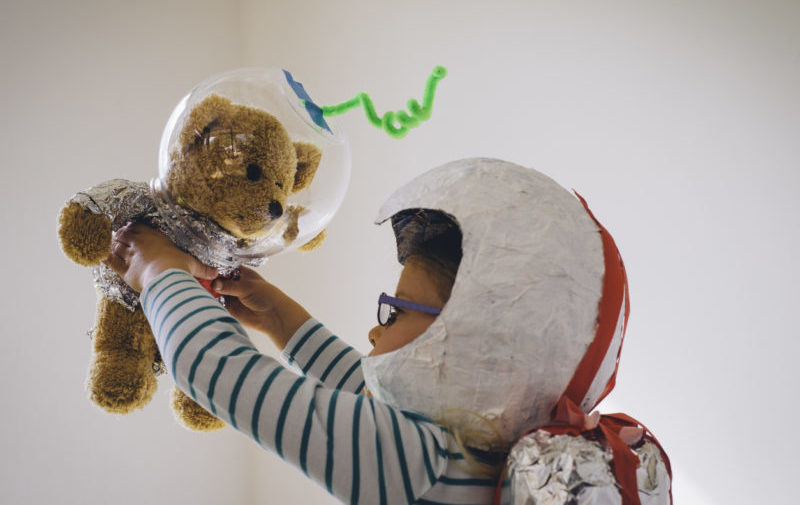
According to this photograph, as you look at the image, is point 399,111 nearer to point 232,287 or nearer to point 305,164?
point 305,164

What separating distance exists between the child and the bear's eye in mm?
125

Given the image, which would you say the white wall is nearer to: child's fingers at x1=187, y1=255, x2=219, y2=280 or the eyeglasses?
child's fingers at x1=187, y1=255, x2=219, y2=280

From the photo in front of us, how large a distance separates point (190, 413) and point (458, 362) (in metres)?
0.37

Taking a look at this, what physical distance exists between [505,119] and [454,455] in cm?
Answer: 77

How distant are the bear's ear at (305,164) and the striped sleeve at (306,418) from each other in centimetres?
18

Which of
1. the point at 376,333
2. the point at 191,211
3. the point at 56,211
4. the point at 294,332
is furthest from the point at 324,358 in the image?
the point at 56,211

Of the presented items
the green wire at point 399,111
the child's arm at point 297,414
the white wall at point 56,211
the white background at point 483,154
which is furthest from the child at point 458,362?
the white wall at point 56,211

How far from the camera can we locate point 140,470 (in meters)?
1.24

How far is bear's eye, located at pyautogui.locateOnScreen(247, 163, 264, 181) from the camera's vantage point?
1.85ft

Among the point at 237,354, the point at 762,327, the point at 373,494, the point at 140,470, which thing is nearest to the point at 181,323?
the point at 237,354

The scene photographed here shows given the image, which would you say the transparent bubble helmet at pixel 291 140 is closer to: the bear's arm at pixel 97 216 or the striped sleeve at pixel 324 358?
the bear's arm at pixel 97 216

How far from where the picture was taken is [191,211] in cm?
57

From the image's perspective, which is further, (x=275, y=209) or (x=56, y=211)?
(x=56, y=211)

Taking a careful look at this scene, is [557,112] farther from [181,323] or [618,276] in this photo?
[181,323]
